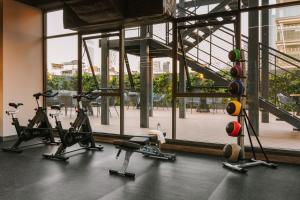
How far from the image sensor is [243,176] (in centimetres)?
389

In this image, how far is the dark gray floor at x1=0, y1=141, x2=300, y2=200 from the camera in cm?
317

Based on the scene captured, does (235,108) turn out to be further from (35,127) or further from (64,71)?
(64,71)

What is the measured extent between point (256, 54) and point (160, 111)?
2338 millimetres

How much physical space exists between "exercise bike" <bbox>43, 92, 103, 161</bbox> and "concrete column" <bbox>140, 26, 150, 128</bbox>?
1393 mm

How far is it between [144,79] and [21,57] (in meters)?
3.04

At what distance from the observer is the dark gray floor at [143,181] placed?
3166 mm

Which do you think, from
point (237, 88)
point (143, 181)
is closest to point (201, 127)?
point (237, 88)

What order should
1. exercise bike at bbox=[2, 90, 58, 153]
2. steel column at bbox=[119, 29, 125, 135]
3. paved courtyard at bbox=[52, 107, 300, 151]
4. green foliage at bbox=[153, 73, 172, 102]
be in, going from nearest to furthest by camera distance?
paved courtyard at bbox=[52, 107, 300, 151]
exercise bike at bbox=[2, 90, 58, 153]
green foliage at bbox=[153, 73, 172, 102]
steel column at bbox=[119, 29, 125, 135]

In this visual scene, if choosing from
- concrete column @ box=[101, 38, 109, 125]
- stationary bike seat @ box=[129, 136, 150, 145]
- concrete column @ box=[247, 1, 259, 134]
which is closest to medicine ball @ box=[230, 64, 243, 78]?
concrete column @ box=[247, 1, 259, 134]

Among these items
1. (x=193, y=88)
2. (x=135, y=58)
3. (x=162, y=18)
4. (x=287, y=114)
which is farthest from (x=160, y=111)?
(x=287, y=114)

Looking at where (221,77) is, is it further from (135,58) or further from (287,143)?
(135,58)

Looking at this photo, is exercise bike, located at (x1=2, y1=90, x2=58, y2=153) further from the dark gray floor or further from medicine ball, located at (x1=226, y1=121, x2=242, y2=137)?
medicine ball, located at (x1=226, y1=121, x2=242, y2=137)

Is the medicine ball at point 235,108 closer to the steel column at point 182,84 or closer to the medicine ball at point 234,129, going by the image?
the medicine ball at point 234,129

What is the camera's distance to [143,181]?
3668mm
